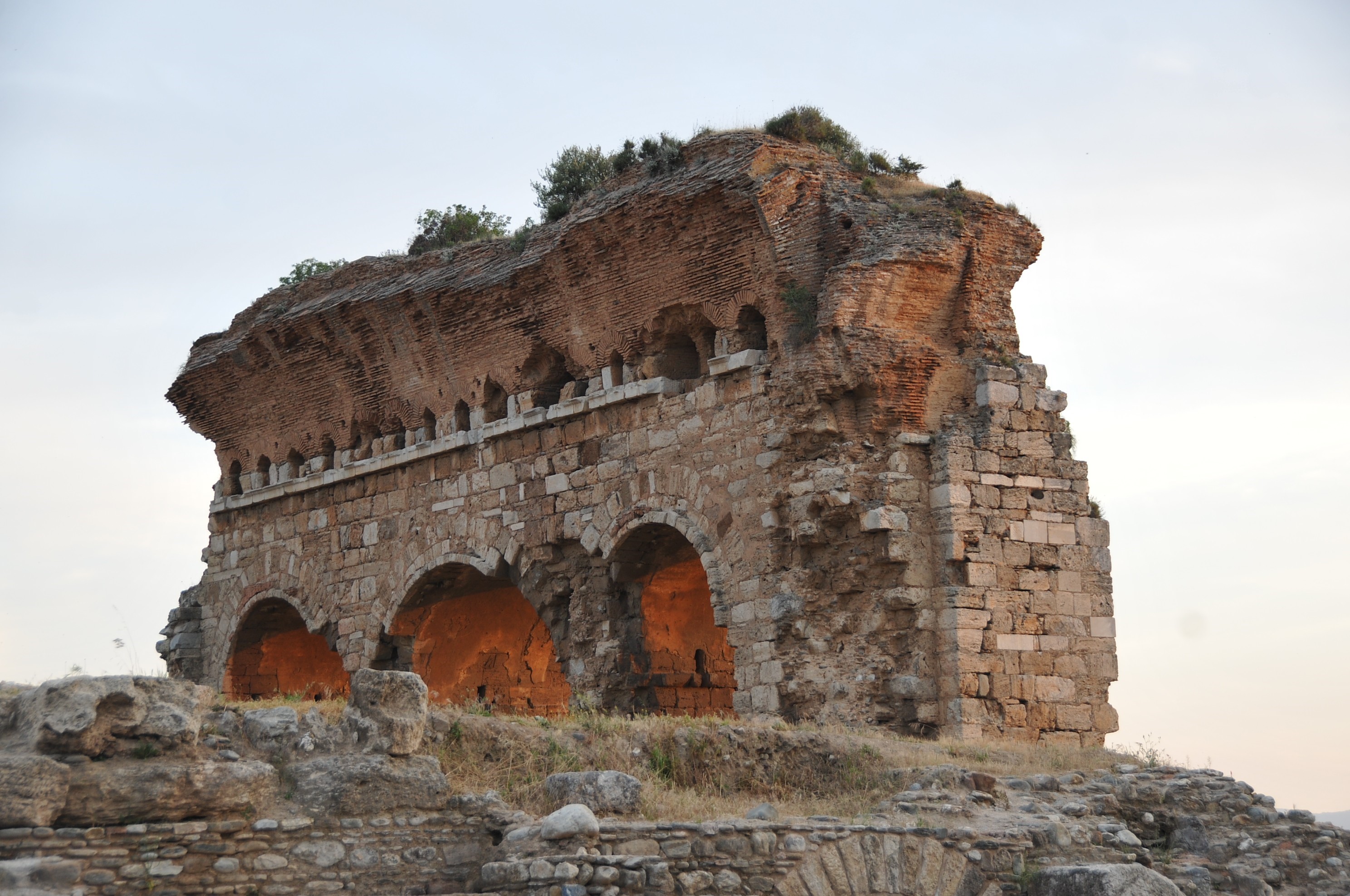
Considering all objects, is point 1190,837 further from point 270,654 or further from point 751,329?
point 270,654

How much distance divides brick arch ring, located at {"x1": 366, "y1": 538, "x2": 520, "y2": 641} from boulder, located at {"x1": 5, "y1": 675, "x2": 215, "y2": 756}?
8327 millimetres

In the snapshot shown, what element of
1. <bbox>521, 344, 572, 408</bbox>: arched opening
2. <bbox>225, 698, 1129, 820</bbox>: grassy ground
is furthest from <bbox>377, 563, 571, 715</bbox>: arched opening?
<bbox>225, 698, 1129, 820</bbox>: grassy ground

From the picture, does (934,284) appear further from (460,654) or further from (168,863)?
(168,863)

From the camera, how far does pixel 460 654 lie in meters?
18.2

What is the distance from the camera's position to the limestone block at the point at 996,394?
13.7 metres

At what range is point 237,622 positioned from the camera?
19.4 metres

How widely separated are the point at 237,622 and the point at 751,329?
849cm

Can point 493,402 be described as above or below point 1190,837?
above

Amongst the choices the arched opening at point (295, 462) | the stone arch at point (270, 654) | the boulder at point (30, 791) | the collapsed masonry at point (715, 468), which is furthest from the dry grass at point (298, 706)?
the stone arch at point (270, 654)

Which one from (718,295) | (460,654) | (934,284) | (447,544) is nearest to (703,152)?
(718,295)

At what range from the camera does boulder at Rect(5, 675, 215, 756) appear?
729 cm

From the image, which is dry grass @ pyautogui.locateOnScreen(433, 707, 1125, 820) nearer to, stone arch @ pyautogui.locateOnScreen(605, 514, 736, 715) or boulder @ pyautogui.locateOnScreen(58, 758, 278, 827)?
boulder @ pyautogui.locateOnScreen(58, 758, 278, 827)

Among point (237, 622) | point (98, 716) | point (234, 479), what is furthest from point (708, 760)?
point (234, 479)

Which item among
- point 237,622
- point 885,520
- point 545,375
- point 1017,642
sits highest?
point 545,375
